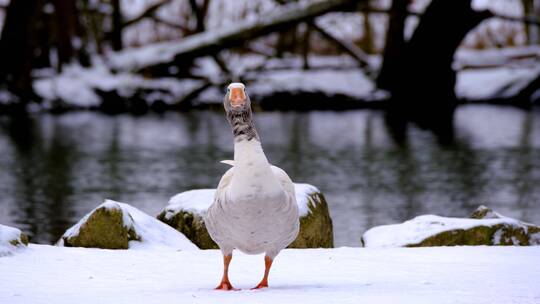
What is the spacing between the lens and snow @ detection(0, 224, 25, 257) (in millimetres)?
5846

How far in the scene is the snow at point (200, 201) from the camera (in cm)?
773

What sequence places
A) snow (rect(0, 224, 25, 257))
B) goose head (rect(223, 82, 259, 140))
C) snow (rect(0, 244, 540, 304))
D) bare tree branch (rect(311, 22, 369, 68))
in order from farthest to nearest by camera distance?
bare tree branch (rect(311, 22, 369, 68)), snow (rect(0, 224, 25, 257)), goose head (rect(223, 82, 259, 140)), snow (rect(0, 244, 540, 304))

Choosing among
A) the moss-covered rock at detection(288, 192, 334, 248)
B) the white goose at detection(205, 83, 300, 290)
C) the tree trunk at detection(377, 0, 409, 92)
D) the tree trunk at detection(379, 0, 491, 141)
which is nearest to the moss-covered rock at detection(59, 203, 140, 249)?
the moss-covered rock at detection(288, 192, 334, 248)

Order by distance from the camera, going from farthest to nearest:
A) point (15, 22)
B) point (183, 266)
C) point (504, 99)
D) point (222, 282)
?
point (504, 99) → point (15, 22) → point (183, 266) → point (222, 282)

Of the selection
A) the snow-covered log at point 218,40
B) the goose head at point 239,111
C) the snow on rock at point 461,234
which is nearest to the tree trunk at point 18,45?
the snow-covered log at point 218,40

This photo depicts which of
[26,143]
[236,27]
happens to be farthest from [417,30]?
[26,143]

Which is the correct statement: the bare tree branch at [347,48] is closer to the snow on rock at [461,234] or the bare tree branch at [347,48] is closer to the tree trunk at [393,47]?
the tree trunk at [393,47]

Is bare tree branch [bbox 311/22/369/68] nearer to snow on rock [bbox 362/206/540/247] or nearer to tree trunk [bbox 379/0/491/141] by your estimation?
A: tree trunk [bbox 379/0/491/141]

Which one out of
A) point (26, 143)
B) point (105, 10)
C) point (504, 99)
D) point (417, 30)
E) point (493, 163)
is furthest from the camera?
point (105, 10)

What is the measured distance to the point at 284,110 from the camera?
29.8 metres

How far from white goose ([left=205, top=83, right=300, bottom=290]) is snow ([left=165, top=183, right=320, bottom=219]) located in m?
2.53

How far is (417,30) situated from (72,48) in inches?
434

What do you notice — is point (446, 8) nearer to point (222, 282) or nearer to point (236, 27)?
point (236, 27)

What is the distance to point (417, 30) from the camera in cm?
2697
